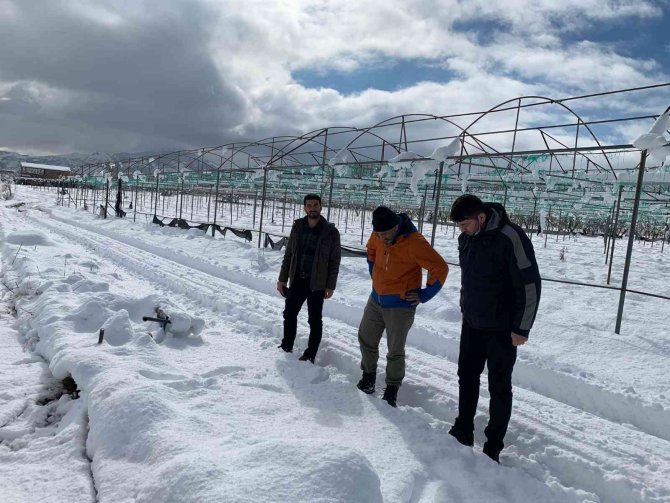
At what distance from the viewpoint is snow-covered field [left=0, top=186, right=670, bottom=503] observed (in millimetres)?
2287

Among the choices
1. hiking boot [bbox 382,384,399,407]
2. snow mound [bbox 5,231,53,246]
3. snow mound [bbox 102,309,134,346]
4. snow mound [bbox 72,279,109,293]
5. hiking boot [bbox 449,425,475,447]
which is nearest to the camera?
hiking boot [bbox 449,425,475,447]

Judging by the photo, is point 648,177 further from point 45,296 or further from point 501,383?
point 45,296

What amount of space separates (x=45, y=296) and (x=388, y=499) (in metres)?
5.15

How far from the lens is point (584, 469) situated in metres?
2.95

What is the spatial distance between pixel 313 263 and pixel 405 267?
1.11 m

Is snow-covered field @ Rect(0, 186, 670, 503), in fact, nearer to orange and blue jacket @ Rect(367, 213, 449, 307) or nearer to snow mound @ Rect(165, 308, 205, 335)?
snow mound @ Rect(165, 308, 205, 335)

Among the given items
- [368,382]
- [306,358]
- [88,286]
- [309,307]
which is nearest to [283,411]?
[368,382]

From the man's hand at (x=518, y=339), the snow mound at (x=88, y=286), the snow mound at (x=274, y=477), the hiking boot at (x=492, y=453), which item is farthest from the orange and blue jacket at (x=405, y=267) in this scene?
the snow mound at (x=88, y=286)

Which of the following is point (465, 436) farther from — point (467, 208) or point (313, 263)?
point (313, 263)

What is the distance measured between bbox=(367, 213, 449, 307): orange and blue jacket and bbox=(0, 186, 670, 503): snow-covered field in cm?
92

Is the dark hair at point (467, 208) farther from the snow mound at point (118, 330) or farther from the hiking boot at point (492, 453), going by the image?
the snow mound at point (118, 330)

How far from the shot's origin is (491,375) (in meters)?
2.93

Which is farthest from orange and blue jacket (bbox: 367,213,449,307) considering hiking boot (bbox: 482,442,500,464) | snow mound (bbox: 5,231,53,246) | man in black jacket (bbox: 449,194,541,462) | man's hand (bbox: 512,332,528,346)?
snow mound (bbox: 5,231,53,246)

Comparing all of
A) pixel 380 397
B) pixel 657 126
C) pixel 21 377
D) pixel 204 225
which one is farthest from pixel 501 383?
pixel 204 225
